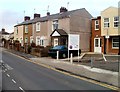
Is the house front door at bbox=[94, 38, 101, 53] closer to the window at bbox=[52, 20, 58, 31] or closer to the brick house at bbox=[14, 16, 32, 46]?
the window at bbox=[52, 20, 58, 31]

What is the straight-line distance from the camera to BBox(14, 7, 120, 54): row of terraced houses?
4288 cm

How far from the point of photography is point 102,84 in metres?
16.3

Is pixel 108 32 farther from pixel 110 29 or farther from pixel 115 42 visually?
pixel 115 42

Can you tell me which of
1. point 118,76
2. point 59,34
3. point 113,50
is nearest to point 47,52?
point 59,34

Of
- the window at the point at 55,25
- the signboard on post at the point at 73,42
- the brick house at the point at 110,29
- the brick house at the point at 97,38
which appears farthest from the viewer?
the window at the point at 55,25

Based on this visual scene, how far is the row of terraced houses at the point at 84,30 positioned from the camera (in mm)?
42875

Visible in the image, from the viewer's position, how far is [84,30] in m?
49.4

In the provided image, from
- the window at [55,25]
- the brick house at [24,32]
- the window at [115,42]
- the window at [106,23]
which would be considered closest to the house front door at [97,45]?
the window at [115,42]

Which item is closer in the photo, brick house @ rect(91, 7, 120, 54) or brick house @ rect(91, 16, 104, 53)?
brick house @ rect(91, 7, 120, 54)

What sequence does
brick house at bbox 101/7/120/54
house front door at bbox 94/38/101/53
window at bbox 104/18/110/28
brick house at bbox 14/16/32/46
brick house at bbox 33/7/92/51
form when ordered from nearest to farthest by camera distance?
brick house at bbox 101/7/120/54 < window at bbox 104/18/110/28 < house front door at bbox 94/38/101/53 < brick house at bbox 33/7/92/51 < brick house at bbox 14/16/32/46

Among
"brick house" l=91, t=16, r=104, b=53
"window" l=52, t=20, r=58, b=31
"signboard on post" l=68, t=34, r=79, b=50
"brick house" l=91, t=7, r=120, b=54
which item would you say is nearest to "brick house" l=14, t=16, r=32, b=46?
"window" l=52, t=20, r=58, b=31

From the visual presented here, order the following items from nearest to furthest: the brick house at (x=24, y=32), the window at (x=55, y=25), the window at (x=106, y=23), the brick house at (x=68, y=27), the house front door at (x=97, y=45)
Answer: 1. the window at (x=106, y=23)
2. the house front door at (x=97, y=45)
3. the brick house at (x=68, y=27)
4. the window at (x=55, y=25)
5. the brick house at (x=24, y=32)

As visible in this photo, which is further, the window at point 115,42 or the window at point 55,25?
the window at point 55,25

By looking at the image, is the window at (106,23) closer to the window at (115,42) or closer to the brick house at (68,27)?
the window at (115,42)
